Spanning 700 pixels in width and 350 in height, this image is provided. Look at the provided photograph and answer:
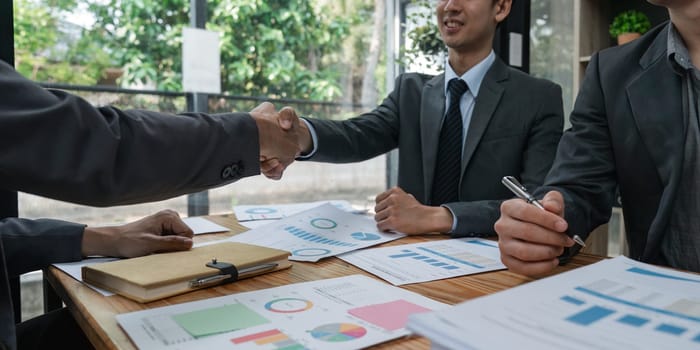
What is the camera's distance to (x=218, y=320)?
59 cm

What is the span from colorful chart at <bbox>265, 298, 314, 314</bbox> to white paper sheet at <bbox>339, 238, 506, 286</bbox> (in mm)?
164

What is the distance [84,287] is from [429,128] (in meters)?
1.14

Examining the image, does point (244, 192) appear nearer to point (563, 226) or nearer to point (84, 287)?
point (84, 287)

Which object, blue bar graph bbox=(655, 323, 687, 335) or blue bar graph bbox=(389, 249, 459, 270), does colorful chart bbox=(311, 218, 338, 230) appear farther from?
blue bar graph bbox=(655, 323, 687, 335)

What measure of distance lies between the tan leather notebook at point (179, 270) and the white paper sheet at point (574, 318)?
0.39 meters

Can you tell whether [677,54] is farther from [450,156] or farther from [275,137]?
[275,137]

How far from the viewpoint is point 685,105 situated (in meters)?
1.04

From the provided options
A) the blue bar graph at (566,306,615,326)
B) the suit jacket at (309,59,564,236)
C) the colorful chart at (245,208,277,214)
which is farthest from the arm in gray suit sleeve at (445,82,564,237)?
the blue bar graph at (566,306,615,326)

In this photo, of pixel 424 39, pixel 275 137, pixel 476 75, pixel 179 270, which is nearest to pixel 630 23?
pixel 424 39

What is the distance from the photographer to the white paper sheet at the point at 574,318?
414mm

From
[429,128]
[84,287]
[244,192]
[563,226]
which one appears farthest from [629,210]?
[244,192]

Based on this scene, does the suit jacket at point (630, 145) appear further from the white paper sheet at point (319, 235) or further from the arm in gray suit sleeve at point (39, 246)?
the arm in gray suit sleeve at point (39, 246)

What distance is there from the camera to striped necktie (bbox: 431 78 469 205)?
1.56 m

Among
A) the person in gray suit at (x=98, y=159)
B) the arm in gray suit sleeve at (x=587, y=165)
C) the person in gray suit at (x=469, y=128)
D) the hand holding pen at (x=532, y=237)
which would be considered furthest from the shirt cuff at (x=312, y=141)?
the hand holding pen at (x=532, y=237)
